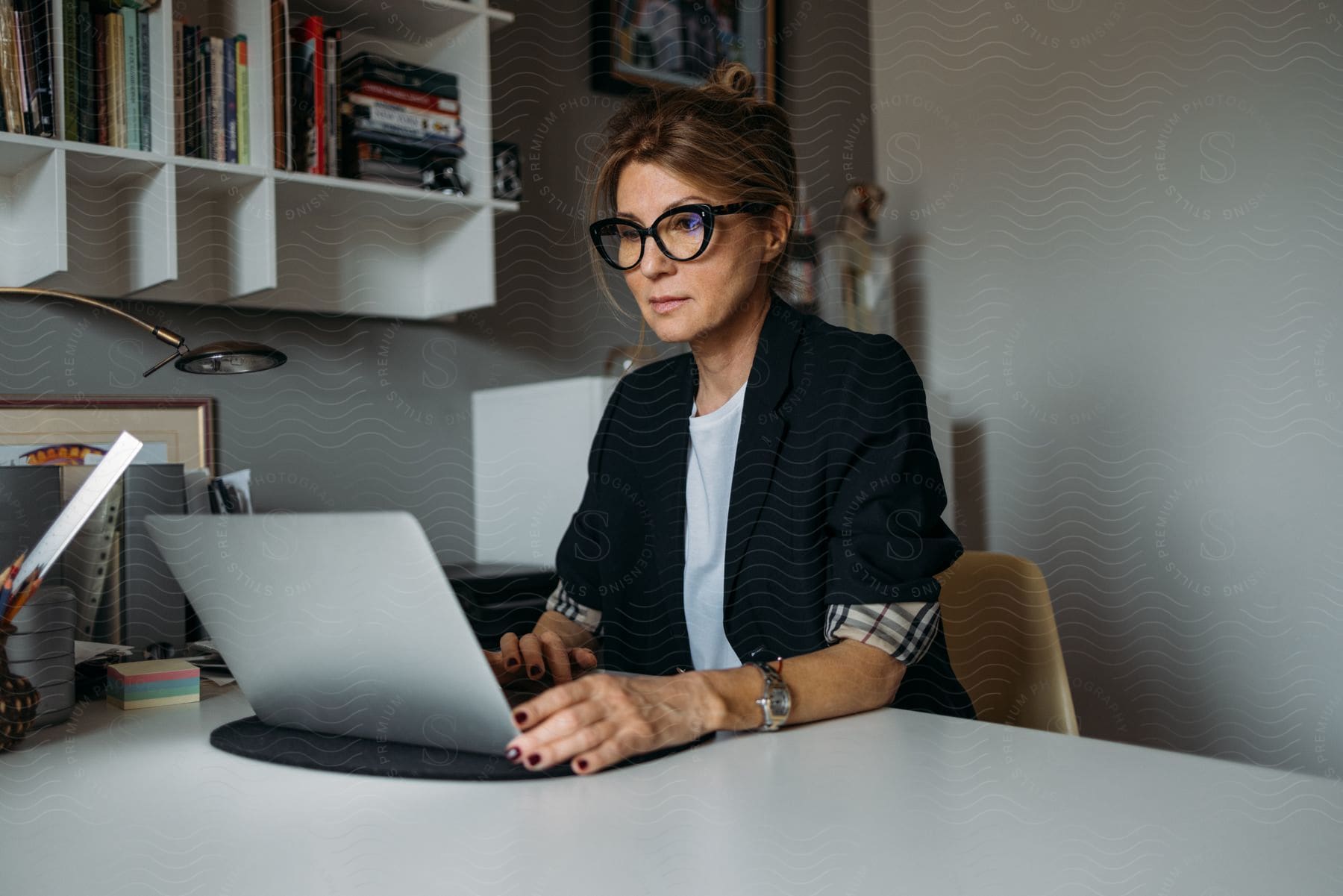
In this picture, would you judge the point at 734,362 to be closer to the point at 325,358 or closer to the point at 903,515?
the point at 903,515

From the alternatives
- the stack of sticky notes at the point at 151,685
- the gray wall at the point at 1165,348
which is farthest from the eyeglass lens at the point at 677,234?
the gray wall at the point at 1165,348

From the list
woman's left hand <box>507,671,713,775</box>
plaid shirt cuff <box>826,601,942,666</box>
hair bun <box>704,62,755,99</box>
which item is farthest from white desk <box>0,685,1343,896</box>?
hair bun <box>704,62,755,99</box>

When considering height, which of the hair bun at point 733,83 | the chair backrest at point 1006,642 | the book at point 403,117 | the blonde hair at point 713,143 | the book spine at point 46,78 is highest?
the book at point 403,117

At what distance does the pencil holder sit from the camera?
78 centimetres

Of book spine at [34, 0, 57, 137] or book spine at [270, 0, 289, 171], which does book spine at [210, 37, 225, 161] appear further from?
book spine at [34, 0, 57, 137]

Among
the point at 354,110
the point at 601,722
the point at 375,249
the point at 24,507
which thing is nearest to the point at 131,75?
the point at 354,110

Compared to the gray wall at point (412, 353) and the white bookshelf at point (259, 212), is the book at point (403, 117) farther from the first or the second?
the gray wall at point (412, 353)

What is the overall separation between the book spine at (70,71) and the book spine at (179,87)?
12cm

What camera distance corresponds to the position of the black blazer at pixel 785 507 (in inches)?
38.0

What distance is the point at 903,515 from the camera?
95cm

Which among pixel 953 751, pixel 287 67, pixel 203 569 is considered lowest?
pixel 953 751

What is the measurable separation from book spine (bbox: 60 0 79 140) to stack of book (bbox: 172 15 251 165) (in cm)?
12

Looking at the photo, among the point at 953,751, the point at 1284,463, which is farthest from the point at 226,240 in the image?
the point at 1284,463

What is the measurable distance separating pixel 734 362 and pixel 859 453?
0.24 meters
